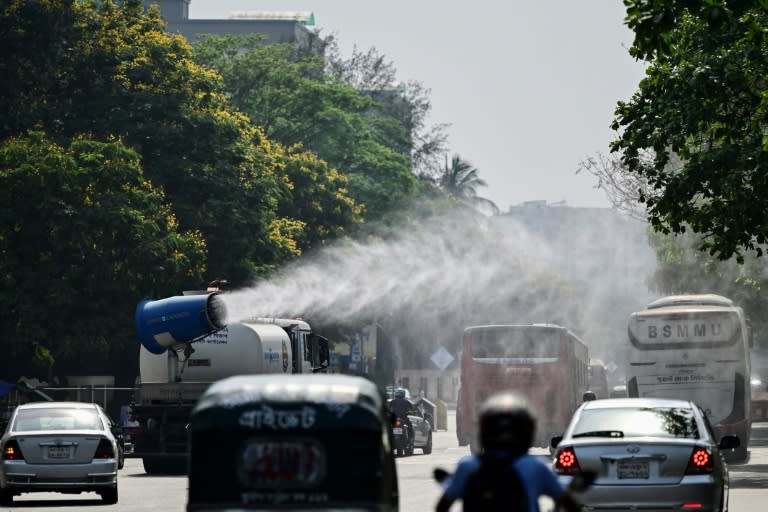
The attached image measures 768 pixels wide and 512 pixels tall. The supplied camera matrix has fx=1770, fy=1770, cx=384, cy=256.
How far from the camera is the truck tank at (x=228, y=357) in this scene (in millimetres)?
34594

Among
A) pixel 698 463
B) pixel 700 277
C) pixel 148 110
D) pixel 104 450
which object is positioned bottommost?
pixel 104 450

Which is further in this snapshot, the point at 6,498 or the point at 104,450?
the point at 6,498

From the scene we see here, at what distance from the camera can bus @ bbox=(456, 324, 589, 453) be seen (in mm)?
42281

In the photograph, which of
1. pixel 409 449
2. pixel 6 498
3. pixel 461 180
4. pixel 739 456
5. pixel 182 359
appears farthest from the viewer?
pixel 461 180

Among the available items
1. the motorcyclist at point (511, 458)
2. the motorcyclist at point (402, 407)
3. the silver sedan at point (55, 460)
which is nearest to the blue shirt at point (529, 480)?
the motorcyclist at point (511, 458)

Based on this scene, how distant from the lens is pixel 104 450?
24969 mm

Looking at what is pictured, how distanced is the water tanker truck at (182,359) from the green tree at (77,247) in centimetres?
1308

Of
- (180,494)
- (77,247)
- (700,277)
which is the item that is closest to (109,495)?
(180,494)

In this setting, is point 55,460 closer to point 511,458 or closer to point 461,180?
point 511,458

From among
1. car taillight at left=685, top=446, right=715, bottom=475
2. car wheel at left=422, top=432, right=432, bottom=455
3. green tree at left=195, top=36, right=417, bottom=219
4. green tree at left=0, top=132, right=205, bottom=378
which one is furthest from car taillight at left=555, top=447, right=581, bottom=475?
green tree at left=195, top=36, right=417, bottom=219

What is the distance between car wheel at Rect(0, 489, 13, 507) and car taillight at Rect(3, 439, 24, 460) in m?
0.50

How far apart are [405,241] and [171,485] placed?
4953 cm

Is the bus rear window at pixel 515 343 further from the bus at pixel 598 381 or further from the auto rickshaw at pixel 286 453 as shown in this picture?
the bus at pixel 598 381

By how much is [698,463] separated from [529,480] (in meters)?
8.55
